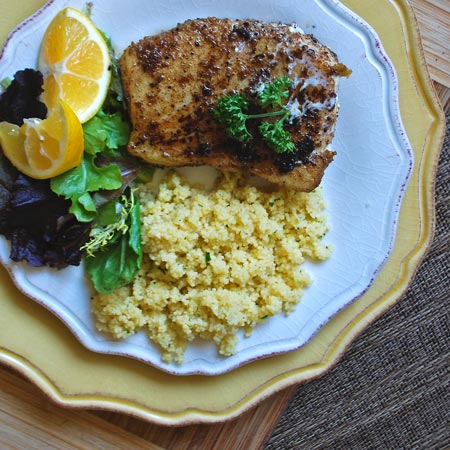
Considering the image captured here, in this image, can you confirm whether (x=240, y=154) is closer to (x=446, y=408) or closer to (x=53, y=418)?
(x=53, y=418)

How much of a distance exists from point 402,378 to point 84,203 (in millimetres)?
2110

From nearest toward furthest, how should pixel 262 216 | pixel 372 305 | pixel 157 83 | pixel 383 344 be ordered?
pixel 157 83
pixel 262 216
pixel 372 305
pixel 383 344

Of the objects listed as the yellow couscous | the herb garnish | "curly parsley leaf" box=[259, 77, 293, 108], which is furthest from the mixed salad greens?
"curly parsley leaf" box=[259, 77, 293, 108]

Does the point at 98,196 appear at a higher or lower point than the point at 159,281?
higher

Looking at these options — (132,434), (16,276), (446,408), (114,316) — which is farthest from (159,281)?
(446,408)

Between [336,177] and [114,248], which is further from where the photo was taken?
[336,177]

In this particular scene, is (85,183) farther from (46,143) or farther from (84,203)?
(46,143)

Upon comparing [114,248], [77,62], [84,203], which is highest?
[77,62]

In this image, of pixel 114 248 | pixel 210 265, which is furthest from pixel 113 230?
pixel 210 265

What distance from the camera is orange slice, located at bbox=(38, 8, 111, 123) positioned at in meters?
2.40

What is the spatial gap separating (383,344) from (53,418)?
1917 mm

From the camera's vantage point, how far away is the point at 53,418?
2742 mm

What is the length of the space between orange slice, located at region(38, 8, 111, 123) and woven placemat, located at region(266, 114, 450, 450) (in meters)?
1.99

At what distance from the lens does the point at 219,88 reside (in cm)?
251
